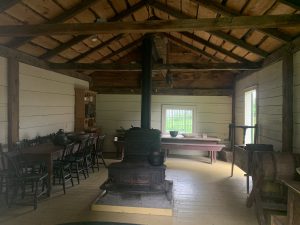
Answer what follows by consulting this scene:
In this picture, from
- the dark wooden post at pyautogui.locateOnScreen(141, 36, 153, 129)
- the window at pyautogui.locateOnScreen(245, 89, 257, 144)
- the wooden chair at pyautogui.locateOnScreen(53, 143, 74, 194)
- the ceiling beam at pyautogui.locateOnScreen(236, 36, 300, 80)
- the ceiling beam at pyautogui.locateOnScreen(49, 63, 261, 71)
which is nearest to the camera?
the ceiling beam at pyautogui.locateOnScreen(236, 36, 300, 80)

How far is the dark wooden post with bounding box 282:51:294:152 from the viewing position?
4016mm

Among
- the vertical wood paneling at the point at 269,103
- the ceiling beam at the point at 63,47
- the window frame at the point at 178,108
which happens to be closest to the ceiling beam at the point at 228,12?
the vertical wood paneling at the point at 269,103

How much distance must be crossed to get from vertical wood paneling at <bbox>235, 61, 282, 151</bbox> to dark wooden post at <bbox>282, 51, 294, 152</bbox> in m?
0.29

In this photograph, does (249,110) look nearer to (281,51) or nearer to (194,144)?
(194,144)

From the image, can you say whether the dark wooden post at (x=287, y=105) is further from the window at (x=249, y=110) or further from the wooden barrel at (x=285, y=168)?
the window at (x=249, y=110)

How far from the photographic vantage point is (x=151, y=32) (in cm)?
441

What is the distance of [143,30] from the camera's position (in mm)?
3203

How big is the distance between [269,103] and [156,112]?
12.3 ft

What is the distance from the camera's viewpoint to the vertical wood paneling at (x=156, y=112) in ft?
25.7

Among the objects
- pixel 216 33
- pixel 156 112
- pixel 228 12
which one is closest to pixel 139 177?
pixel 228 12

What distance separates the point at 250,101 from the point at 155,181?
392cm

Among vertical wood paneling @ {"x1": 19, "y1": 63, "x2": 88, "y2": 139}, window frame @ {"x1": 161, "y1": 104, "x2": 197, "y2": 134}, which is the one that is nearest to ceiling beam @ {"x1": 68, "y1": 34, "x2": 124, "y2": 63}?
vertical wood paneling @ {"x1": 19, "y1": 63, "x2": 88, "y2": 139}

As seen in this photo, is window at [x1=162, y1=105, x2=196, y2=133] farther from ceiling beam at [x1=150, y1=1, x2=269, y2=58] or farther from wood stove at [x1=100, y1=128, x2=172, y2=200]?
wood stove at [x1=100, y1=128, x2=172, y2=200]

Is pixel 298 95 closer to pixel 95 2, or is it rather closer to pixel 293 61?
pixel 293 61
